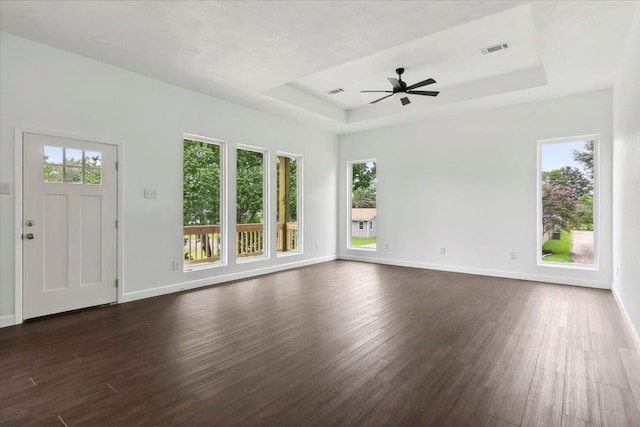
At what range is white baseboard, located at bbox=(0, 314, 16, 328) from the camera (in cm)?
348

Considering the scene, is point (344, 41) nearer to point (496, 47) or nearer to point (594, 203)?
point (496, 47)

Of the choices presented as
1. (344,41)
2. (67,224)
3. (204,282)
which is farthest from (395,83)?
(67,224)

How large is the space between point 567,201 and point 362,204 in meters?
3.96

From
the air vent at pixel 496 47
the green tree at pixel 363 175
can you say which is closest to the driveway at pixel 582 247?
the air vent at pixel 496 47

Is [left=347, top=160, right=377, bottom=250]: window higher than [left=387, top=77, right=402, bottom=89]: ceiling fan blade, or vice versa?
[left=387, top=77, right=402, bottom=89]: ceiling fan blade

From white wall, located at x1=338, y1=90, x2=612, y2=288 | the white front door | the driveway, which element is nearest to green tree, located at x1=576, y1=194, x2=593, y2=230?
the driveway

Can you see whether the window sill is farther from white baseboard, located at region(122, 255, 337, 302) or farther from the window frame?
white baseboard, located at region(122, 255, 337, 302)

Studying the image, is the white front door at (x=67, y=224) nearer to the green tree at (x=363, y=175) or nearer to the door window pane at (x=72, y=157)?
the door window pane at (x=72, y=157)

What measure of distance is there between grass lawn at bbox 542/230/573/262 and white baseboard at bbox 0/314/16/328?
291 inches

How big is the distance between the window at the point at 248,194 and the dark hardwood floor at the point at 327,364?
7.60 ft

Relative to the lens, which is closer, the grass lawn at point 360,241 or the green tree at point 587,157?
the green tree at point 587,157

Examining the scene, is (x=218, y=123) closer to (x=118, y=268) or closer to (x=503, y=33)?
(x=118, y=268)

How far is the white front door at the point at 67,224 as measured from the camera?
372 cm

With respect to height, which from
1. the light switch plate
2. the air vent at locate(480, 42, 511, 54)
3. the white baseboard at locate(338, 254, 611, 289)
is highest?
the air vent at locate(480, 42, 511, 54)
